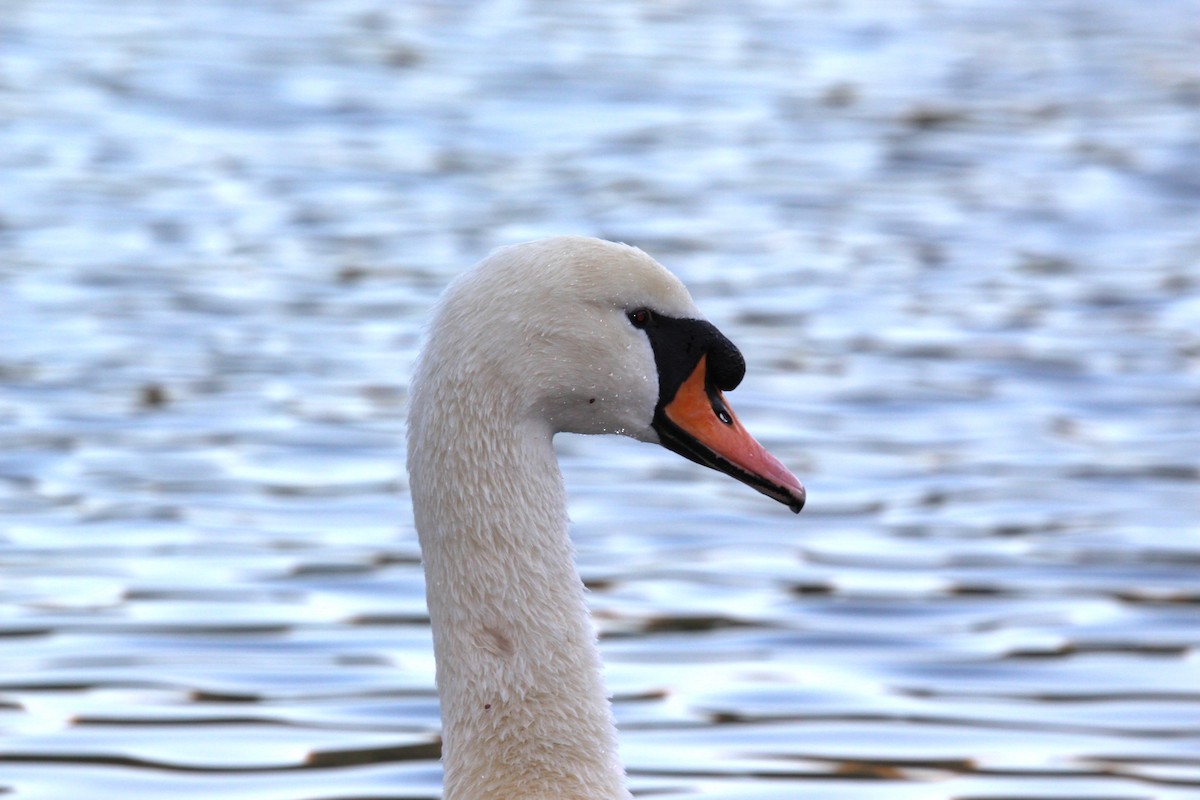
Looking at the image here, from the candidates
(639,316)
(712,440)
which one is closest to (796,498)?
(712,440)

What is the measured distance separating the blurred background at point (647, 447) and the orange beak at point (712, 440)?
67.2 inches

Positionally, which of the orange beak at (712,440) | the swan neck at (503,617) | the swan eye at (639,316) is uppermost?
the swan eye at (639,316)

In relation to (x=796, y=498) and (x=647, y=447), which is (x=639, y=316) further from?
(x=647, y=447)

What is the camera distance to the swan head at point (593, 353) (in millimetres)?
4242

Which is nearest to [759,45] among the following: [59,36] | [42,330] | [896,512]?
[59,36]

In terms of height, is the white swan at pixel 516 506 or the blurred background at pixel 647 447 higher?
the blurred background at pixel 647 447

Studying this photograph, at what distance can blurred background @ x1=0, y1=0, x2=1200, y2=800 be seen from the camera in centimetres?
659

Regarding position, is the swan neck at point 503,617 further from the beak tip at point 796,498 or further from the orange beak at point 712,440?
the beak tip at point 796,498

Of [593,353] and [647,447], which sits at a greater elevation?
[647,447]

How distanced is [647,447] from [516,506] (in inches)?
218

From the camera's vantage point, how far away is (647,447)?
9.82 metres

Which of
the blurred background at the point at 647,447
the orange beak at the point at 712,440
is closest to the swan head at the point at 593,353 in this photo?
the orange beak at the point at 712,440

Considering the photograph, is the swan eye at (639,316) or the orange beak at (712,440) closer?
the swan eye at (639,316)

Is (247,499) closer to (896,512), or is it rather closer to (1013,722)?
(896,512)
